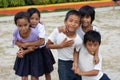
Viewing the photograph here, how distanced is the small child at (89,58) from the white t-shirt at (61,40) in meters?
0.06

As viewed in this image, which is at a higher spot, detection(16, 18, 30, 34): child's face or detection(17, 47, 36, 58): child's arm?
detection(16, 18, 30, 34): child's face

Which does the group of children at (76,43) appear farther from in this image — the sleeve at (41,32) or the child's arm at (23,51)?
the sleeve at (41,32)

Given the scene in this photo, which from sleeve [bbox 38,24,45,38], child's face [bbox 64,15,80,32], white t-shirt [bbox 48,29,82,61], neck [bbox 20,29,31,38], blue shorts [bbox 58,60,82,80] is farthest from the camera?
sleeve [bbox 38,24,45,38]

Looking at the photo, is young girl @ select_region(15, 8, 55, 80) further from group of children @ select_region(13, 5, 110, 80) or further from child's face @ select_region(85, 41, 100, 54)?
child's face @ select_region(85, 41, 100, 54)

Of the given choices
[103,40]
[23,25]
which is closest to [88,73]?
[23,25]

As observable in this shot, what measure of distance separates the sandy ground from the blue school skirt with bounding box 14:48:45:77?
1.05m

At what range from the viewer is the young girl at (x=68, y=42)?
9.93ft

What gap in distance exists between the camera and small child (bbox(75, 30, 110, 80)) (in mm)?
3057

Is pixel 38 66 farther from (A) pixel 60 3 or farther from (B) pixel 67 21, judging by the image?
(A) pixel 60 3

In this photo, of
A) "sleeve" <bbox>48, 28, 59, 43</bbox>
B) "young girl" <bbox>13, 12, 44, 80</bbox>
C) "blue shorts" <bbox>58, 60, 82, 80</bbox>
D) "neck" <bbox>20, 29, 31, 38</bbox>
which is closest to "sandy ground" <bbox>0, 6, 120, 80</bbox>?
"young girl" <bbox>13, 12, 44, 80</bbox>

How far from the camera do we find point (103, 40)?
7.05 m

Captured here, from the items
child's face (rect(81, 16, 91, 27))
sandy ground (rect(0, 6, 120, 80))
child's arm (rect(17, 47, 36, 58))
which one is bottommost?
sandy ground (rect(0, 6, 120, 80))

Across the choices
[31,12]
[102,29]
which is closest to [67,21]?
[31,12]


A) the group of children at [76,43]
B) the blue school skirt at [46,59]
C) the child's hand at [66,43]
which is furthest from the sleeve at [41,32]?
the child's hand at [66,43]
